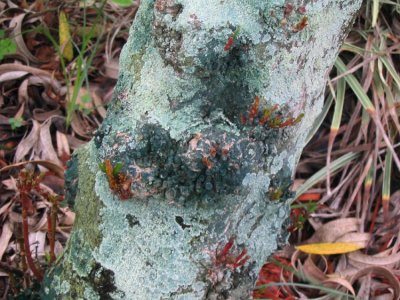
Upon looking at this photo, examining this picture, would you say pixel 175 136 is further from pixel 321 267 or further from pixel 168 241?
pixel 321 267

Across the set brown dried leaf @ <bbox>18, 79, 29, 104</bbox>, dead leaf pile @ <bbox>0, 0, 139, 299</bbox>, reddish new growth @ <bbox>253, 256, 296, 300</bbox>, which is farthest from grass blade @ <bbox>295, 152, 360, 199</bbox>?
brown dried leaf @ <bbox>18, 79, 29, 104</bbox>

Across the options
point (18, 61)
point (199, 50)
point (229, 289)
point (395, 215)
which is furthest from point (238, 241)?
point (18, 61)

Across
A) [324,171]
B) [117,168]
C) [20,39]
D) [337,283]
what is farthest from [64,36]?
[117,168]

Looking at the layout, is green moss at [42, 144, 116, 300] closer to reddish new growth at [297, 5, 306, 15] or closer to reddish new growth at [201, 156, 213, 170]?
reddish new growth at [201, 156, 213, 170]

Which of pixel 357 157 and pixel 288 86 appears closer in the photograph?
pixel 288 86

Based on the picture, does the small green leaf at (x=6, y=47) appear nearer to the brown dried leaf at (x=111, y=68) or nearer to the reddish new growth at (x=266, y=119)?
the brown dried leaf at (x=111, y=68)

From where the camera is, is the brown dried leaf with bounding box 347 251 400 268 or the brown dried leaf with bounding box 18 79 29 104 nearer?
the brown dried leaf with bounding box 347 251 400 268

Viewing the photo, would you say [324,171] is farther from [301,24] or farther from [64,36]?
[301,24]
